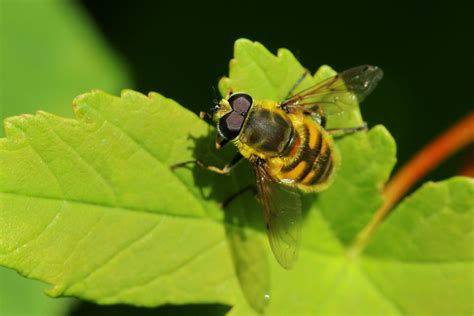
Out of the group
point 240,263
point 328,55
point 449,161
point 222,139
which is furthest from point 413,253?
point 328,55

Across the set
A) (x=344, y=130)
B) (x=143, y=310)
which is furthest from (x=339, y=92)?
(x=143, y=310)

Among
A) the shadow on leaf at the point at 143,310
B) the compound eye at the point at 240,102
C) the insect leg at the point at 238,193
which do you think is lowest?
the shadow on leaf at the point at 143,310

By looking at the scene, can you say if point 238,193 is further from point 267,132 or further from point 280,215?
point 267,132

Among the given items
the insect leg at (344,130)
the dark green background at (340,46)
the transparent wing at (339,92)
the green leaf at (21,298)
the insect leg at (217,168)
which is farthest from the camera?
the dark green background at (340,46)

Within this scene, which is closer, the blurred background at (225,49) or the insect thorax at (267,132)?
the insect thorax at (267,132)

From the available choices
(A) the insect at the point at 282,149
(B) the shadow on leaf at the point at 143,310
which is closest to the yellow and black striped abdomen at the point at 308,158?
(A) the insect at the point at 282,149

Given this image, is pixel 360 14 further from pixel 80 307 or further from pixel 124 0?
pixel 80 307

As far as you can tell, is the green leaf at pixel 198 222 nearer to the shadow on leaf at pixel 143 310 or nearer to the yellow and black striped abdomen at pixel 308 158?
the yellow and black striped abdomen at pixel 308 158
